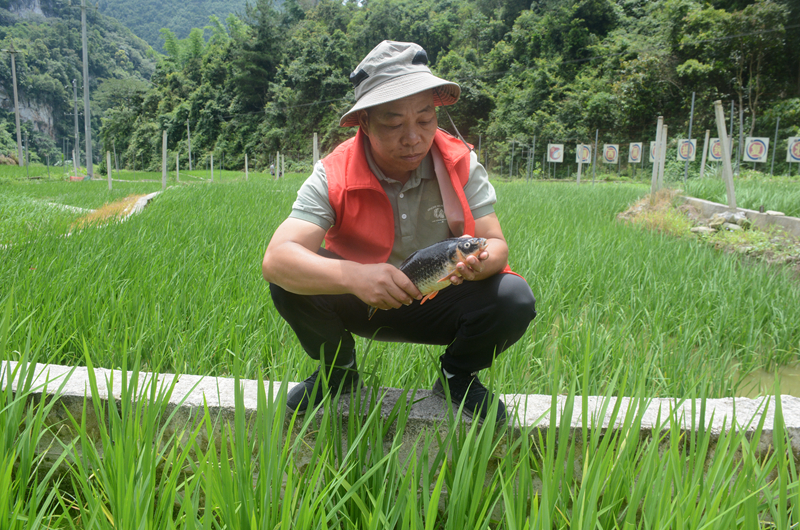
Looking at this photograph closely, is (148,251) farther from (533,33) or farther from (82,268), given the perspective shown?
(533,33)

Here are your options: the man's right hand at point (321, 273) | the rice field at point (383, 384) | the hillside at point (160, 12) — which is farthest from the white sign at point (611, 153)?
the hillside at point (160, 12)

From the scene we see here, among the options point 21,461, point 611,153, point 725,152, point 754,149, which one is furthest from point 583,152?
point 21,461

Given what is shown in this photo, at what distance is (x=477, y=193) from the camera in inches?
54.3

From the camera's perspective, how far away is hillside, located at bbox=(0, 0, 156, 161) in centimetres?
5195

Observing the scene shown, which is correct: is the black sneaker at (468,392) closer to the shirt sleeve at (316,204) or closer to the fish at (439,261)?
the fish at (439,261)

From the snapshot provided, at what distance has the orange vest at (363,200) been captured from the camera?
127 cm

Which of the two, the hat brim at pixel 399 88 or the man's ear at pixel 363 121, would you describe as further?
the man's ear at pixel 363 121

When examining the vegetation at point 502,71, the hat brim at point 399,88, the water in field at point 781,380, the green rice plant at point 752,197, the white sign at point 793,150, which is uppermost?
the vegetation at point 502,71

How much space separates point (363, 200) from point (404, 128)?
197 millimetres

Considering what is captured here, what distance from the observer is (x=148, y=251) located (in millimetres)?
2748

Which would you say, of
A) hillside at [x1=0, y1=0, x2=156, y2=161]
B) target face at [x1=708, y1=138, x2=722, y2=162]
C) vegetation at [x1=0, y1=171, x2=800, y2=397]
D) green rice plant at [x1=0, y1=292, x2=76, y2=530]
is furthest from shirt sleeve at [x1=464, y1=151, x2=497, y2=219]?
hillside at [x1=0, y1=0, x2=156, y2=161]

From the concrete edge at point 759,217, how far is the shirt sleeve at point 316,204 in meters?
4.80

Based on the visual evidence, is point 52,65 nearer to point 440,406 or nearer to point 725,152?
point 725,152

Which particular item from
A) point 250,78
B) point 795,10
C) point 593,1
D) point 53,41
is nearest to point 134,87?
point 250,78
